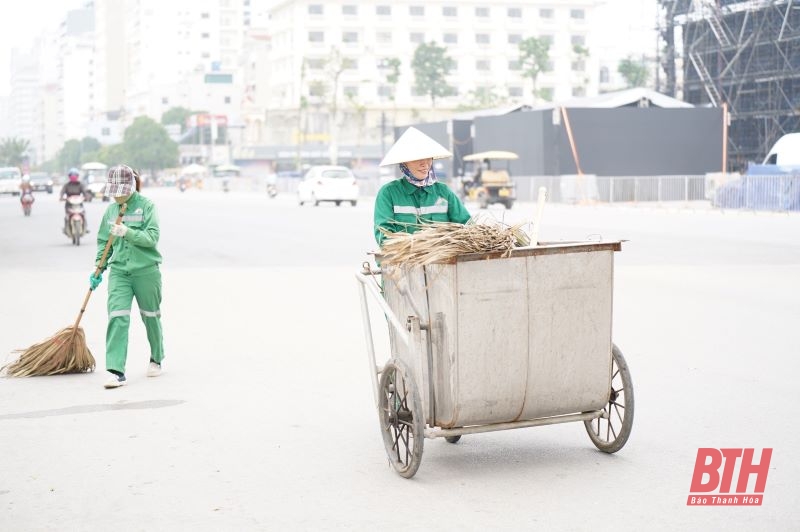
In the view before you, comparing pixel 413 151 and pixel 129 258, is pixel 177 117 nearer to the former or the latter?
pixel 129 258

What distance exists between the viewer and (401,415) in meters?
6.06

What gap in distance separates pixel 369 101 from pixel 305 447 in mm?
135231

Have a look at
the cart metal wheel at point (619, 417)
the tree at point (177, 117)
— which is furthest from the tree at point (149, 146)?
the cart metal wheel at point (619, 417)

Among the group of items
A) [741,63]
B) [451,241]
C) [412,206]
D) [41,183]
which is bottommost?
[41,183]

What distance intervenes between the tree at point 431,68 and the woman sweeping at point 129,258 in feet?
406

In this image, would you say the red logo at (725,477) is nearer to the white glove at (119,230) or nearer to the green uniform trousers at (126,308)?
the green uniform trousers at (126,308)

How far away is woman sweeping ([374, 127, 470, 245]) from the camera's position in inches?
257

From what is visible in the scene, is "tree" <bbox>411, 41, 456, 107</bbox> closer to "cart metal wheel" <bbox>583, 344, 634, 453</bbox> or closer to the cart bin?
"cart metal wheel" <bbox>583, 344, 634, 453</bbox>

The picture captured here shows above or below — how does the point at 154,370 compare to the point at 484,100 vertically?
below

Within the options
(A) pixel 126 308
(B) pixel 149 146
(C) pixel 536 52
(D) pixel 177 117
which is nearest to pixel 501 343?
(A) pixel 126 308


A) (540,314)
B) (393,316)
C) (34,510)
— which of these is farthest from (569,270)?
(34,510)

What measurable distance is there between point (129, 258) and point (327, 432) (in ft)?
8.44

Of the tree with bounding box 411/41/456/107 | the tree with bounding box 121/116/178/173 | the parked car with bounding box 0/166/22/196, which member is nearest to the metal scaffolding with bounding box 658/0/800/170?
the parked car with bounding box 0/166/22/196

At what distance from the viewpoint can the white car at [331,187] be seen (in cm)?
4709
